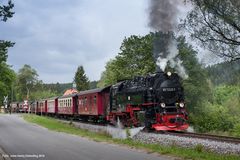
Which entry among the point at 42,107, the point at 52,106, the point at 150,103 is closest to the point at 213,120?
the point at 52,106

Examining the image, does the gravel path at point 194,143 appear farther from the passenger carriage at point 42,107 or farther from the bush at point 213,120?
the passenger carriage at point 42,107

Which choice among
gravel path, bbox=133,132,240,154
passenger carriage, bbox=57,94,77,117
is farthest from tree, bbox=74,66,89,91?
gravel path, bbox=133,132,240,154

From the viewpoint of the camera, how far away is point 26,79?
456ft

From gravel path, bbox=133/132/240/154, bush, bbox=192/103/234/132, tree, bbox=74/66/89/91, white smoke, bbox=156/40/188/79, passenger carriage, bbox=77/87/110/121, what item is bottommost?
gravel path, bbox=133/132/240/154

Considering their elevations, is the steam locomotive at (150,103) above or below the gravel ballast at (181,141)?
above

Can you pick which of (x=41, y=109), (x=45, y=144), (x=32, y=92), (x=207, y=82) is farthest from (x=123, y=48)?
(x=32, y=92)

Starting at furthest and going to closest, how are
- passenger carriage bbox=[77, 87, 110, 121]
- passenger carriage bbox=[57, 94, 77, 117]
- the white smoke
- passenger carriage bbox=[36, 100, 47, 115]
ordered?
passenger carriage bbox=[36, 100, 47, 115] → passenger carriage bbox=[57, 94, 77, 117] → passenger carriage bbox=[77, 87, 110, 121] → the white smoke

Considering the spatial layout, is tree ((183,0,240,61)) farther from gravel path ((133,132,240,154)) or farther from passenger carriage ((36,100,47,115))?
passenger carriage ((36,100,47,115))

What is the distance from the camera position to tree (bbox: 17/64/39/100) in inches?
5428

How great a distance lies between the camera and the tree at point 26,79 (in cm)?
13788

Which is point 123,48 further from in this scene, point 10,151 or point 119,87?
point 10,151

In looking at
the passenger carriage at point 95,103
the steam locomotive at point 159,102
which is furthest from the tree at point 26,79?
the steam locomotive at point 159,102

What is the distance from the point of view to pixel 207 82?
58406 mm

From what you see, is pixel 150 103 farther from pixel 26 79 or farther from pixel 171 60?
pixel 26 79
